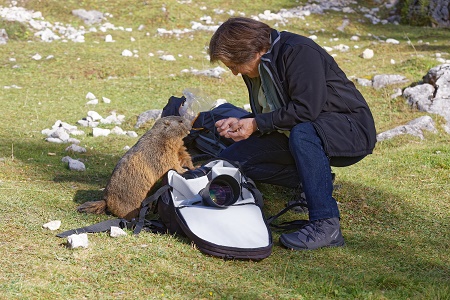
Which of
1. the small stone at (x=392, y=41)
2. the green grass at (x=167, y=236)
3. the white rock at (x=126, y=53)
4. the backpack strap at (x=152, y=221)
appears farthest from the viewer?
the small stone at (x=392, y=41)

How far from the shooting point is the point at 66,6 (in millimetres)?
17266

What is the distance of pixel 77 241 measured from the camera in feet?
14.4

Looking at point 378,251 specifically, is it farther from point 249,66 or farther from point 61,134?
point 61,134

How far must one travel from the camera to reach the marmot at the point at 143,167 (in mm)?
5367

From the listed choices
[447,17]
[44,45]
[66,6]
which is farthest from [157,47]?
[447,17]

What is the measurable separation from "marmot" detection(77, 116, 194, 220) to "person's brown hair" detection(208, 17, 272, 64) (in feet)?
4.40

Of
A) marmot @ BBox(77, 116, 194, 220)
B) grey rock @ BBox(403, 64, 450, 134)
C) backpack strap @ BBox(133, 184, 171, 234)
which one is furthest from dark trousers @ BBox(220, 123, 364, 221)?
grey rock @ BBox(403, 64, 450, 134)

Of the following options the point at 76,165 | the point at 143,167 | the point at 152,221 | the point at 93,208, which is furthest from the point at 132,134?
the point at 152,221

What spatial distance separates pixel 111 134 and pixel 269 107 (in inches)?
180

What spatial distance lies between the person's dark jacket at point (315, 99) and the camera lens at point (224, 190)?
479 mm

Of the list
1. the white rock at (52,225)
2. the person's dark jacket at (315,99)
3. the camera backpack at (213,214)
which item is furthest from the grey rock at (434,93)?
the white rock at (52,225)

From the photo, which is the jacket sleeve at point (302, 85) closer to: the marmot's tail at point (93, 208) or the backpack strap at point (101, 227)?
the backpack strap at point (101, 227)

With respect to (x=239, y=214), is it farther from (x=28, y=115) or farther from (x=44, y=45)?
(x=44, y=45)

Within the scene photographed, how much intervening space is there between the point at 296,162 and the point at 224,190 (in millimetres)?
607
